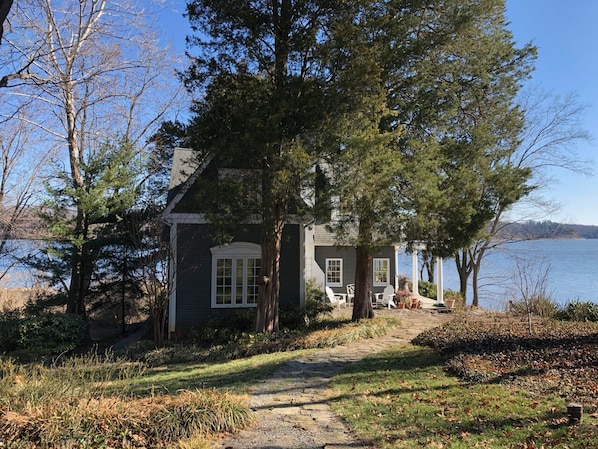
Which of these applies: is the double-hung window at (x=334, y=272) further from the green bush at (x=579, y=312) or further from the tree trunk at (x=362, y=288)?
the green bush at (x=579, y=312)

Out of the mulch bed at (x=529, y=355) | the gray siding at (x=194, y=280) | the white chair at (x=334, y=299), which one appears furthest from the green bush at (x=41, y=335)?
the mulch bed at (x=529, y=355)

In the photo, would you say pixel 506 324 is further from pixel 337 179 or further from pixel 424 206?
pixel 337 179

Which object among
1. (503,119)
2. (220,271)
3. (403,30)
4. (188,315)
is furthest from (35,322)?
(503,119)

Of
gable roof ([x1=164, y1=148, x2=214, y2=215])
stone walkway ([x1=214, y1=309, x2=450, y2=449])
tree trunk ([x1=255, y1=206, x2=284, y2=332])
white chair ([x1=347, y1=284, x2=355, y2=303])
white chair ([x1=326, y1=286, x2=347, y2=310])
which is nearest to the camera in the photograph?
stone walkway ([x1=214, y1=309, x2=450, y2=449])

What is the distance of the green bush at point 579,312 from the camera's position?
13898 mm

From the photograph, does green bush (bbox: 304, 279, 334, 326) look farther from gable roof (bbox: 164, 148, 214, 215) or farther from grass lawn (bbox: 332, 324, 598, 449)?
grass lawn (bbox: 332, 324, 598, 449)

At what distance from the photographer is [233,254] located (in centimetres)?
1466

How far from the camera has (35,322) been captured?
524 inches

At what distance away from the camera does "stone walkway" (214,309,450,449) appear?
16.7ft

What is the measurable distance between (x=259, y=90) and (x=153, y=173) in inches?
469

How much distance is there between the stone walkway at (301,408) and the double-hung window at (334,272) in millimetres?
10134

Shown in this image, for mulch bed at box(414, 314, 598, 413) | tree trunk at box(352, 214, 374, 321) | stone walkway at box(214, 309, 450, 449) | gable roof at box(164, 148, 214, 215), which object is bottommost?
stone walkway at box(214, 309, 450, 449)

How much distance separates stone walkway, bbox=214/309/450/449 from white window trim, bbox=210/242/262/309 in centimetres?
478

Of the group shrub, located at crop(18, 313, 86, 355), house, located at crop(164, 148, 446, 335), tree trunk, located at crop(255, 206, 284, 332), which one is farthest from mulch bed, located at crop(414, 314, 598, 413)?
shrub, located at crop(18, 313, 86, 355)
